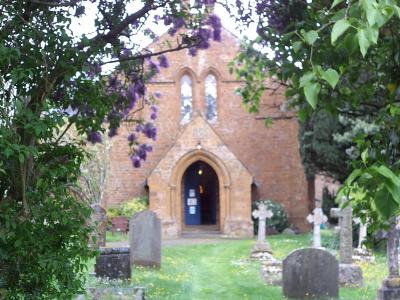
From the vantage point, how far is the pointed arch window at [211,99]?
28.2m

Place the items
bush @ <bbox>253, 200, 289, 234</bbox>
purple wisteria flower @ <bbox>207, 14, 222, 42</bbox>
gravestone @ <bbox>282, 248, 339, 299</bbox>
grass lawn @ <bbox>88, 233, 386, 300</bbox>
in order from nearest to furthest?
purple wisteria flower @ <bbox>207, 14, 222, 42</bbox> < gravestone @ <bbox>282, 248, 339, 299</bbox> < grass lawn @ <bbox>88, 233, 386, 300</bbox> < bush @ <bbox>253, 200, 289, 234</bbox>

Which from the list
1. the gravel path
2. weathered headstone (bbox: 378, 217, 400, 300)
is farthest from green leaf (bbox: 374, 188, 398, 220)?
the gravel path

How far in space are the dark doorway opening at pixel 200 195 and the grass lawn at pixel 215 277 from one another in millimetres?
8882

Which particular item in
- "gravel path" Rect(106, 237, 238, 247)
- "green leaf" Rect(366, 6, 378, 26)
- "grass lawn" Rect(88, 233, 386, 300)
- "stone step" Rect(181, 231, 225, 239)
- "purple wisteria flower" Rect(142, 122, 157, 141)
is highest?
"purple wisteria flower" Rect(142, 122, 157, 141)

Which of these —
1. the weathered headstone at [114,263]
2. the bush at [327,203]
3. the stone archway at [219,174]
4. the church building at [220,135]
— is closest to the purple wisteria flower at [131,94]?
the weathered headstone at [114,263]

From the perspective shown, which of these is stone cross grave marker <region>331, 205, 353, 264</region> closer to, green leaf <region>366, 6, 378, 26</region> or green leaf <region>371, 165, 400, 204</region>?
green leaf <region>371, 165, 400, 204</region>

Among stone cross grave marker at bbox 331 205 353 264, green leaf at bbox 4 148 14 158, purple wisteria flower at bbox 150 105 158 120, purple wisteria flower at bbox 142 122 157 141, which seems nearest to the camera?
green leaf at bbox 4 148 14 158

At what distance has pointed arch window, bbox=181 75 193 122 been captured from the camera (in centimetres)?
2825

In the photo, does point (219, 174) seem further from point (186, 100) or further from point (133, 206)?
point (186, 100)

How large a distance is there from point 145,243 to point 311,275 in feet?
16.5

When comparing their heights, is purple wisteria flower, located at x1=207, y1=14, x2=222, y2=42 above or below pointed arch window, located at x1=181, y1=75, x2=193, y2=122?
below

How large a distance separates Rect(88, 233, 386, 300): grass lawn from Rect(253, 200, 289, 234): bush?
6.76 meters

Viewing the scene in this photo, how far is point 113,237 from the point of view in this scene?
22.8 metres

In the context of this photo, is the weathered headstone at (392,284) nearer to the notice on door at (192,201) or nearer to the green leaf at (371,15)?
the green leaf at (371,15)
